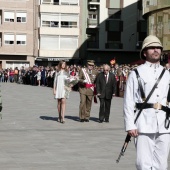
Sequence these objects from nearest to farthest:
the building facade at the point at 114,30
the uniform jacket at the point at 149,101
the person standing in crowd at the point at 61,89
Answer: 1. the uniform jacket at the point at 149,101
2. the person standing in crowd at the point at 61,89
3. the building facade at the point at 114,30

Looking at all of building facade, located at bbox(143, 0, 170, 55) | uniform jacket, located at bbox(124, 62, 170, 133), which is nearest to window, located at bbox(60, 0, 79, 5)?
building facade, located at bbox(143, 0, 170, 55)

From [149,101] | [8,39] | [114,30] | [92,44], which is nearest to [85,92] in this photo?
[149,101]

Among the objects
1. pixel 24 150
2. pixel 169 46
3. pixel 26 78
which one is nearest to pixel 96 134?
pixel 24 150

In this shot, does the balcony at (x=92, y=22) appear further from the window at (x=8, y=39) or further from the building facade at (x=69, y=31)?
the window at (x=8, y=39)

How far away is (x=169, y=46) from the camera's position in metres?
40.6

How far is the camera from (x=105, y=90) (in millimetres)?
18328

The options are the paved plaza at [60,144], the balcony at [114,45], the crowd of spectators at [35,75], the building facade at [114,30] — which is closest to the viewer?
the paved plaza at [60,144]

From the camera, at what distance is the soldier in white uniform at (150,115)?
6.79 meters

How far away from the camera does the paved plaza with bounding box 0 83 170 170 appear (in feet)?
32.9

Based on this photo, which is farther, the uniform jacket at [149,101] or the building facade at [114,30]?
the building facade at [114,30]

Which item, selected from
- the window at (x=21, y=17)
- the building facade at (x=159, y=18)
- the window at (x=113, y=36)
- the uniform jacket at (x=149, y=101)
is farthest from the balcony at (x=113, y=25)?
the uniform jacket at (x=149, y=101)

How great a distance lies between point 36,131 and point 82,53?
199 feet

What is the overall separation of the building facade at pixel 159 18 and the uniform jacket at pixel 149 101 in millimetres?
32752

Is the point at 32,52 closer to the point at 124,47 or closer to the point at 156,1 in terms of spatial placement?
the point at 124,47
